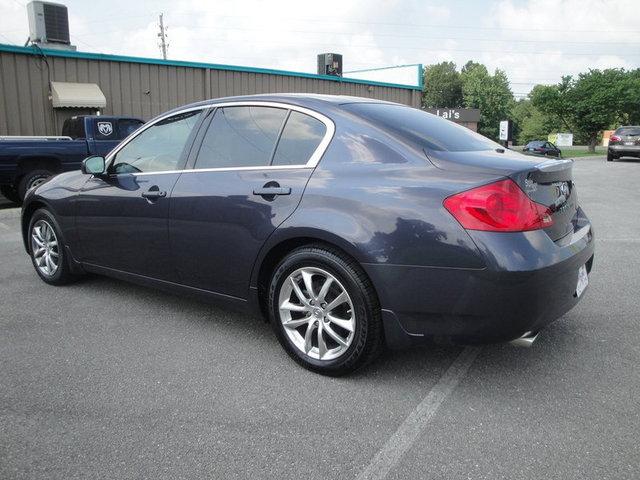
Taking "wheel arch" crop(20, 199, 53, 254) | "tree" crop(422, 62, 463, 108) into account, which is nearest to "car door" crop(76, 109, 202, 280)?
"wheel arch" crop(20, 199, 53, 254)

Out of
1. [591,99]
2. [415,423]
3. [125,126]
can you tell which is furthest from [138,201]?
Answer: [591,99]

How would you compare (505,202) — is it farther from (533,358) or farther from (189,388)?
(189,388)

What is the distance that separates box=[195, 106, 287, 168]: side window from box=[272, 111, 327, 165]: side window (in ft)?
0.21

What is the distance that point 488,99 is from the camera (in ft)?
292

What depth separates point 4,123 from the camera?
16.0m

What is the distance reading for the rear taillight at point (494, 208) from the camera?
263 cm

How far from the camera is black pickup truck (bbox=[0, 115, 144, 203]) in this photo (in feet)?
31.4

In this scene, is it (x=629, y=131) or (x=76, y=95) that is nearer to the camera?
(x=76, y=95)

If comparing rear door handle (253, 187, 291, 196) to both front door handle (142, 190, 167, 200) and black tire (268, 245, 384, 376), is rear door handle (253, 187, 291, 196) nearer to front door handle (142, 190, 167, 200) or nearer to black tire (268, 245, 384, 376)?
black tire (268, 245, 384, 376)

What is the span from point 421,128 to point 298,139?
72 cm

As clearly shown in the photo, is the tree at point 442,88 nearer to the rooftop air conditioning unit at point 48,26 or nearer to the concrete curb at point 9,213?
the rooftop air conditioning unit at point 48,26

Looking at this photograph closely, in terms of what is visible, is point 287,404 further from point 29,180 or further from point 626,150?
point 626,150

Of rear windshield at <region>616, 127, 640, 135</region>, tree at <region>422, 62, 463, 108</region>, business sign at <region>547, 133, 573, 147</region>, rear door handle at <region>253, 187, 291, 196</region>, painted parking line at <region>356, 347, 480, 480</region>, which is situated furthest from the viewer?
tree at <region>422, 62, 463, 108</region>

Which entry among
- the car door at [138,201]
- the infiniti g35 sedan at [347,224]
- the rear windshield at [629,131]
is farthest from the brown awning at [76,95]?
the rear windshield at [629,131]
